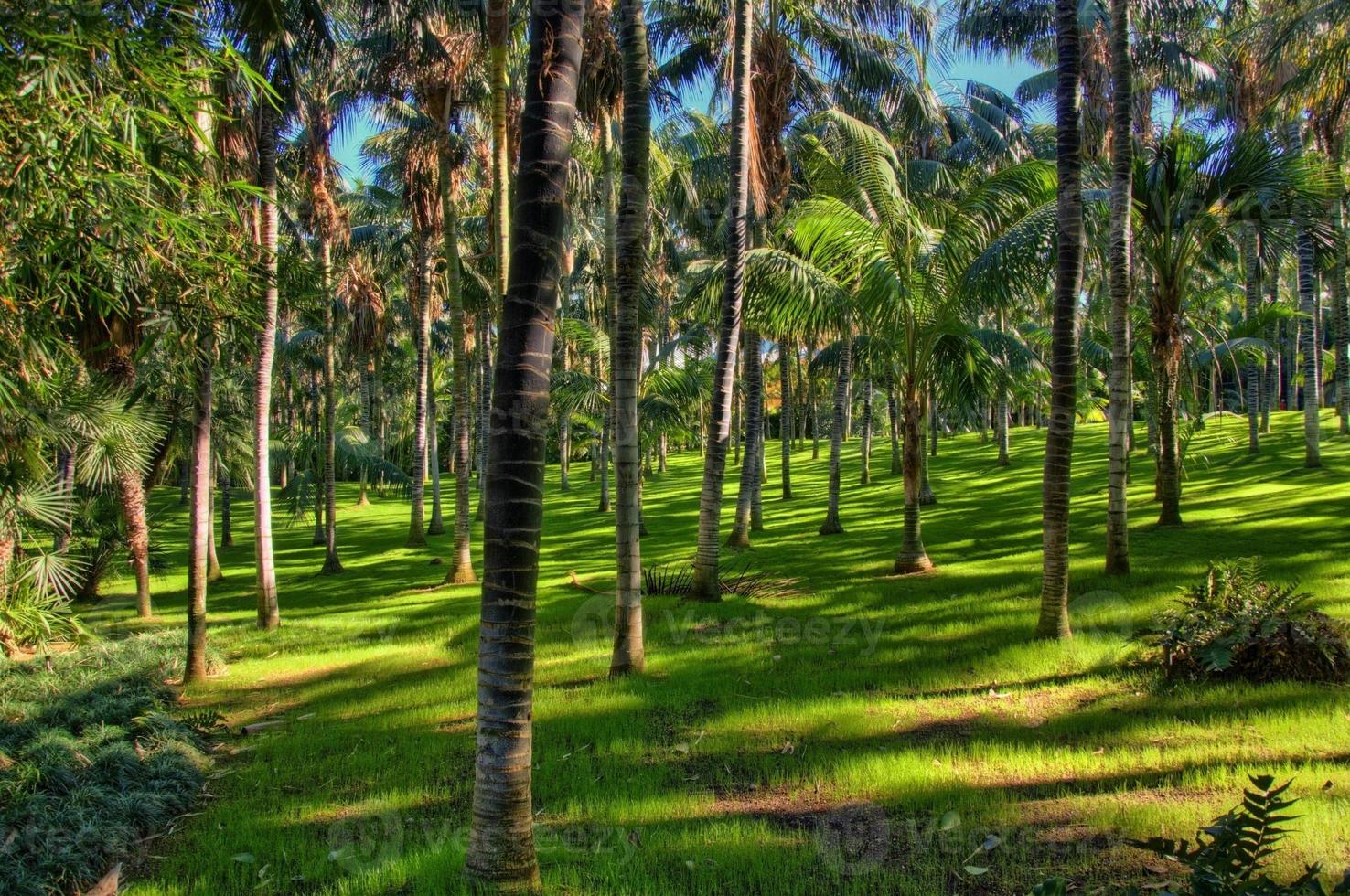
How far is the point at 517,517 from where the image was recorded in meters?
4.14

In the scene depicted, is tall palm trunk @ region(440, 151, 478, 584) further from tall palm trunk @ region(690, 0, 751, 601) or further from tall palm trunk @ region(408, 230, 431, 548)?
tall palm trunk @ region(690, 0, 751, 601)

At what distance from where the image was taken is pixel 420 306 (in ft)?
80.8

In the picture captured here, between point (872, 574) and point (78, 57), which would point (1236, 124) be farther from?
point (78, 57)

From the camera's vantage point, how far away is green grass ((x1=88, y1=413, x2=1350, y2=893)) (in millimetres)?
4836

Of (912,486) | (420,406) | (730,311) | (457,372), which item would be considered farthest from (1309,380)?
(420,406)

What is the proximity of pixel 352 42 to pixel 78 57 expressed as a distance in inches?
533

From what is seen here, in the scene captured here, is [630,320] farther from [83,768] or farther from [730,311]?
[83,768]

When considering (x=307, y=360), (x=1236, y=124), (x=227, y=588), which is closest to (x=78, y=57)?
(x=227, y=588)

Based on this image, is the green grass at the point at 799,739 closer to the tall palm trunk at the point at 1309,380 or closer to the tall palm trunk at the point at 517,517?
the tall palm trunk at the point at 517,517

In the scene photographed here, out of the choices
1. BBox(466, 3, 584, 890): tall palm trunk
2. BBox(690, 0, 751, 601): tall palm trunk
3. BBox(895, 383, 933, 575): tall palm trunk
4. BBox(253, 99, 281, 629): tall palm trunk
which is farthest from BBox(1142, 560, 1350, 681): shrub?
BBox(253, 99, 281, 629): tall palm trunk

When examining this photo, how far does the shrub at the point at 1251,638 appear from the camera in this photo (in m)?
7.21

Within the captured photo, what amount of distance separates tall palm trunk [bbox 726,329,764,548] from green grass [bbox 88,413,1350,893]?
3290mm

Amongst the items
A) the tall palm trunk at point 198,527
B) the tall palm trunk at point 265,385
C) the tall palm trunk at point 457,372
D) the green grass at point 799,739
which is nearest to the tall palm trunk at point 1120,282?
the green grass at point 799,739

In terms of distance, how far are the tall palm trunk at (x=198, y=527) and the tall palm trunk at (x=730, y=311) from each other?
20.7 ft
